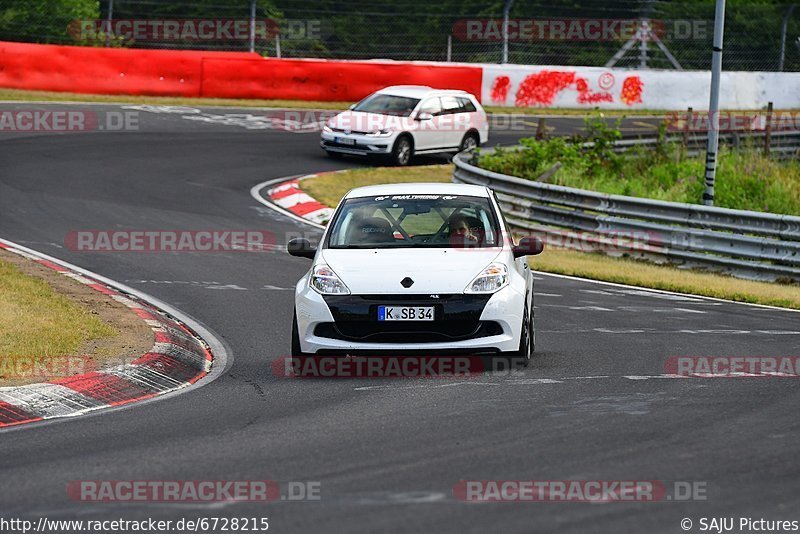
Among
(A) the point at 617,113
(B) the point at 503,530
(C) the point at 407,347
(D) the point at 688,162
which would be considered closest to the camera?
(B) the point at 503,530

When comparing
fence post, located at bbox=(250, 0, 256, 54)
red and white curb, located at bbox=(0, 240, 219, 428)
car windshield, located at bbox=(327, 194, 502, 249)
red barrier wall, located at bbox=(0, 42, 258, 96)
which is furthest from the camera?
fence post, located at bbox=(250, 0, 256, 54)

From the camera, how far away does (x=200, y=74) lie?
34094mm

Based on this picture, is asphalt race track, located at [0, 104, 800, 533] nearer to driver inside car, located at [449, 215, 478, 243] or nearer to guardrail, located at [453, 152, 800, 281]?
driver inside car, located at [449, 215, 478, 243]

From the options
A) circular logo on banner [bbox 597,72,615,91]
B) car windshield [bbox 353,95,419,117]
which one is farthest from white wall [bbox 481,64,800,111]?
car windshield [bbox 353,95,419,117]

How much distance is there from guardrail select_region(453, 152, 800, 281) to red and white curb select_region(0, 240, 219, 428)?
836 cm

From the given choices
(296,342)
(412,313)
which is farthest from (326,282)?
(412,313)

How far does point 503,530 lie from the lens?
227 inches

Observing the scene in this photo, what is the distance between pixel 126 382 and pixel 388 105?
19.3 m

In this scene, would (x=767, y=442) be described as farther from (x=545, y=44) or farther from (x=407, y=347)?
(x=545, y=44)

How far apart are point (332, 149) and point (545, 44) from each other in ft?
51.9

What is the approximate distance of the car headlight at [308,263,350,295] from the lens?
32.9ft

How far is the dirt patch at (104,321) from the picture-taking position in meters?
10.1

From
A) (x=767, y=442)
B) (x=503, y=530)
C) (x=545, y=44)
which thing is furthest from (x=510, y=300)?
(x=545, y=44)

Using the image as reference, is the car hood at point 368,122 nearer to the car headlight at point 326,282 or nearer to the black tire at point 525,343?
the black tire at point 525,343
